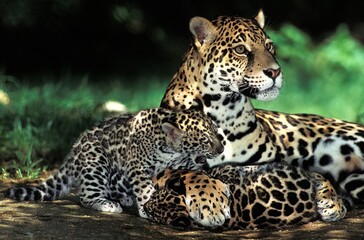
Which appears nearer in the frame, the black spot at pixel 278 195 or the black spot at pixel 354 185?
the black spot at pixel 278 195

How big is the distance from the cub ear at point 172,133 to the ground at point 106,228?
0.69 meters

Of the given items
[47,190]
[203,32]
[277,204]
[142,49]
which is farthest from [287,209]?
[142,49]

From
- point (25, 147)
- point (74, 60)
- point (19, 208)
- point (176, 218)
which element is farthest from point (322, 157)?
point (74, 60)

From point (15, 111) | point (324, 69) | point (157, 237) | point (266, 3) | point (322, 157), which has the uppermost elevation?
point (266, 3)

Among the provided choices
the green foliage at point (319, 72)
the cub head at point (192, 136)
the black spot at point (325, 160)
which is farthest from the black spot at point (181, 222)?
the green foliage at point (319, 72)

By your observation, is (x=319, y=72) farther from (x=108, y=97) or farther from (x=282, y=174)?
(x=282, y=174)

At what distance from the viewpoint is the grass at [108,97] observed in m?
10.8

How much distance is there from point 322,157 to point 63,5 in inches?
386

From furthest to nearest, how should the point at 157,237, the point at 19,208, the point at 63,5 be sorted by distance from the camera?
the point at 63,5 → the point at 19,208 → the point at 157,237

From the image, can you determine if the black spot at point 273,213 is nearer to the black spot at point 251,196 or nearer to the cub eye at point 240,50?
the black spot at point 251,196

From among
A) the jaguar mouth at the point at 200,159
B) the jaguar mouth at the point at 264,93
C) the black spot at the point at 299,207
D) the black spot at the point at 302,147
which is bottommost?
the black spot at the point at 299,207

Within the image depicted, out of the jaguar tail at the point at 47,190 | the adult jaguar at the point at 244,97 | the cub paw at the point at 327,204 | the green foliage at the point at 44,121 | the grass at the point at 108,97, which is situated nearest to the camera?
the cub paw at the point at 327,204

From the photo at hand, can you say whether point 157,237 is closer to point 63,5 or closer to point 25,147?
point 25,147

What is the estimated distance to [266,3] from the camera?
782 inches
